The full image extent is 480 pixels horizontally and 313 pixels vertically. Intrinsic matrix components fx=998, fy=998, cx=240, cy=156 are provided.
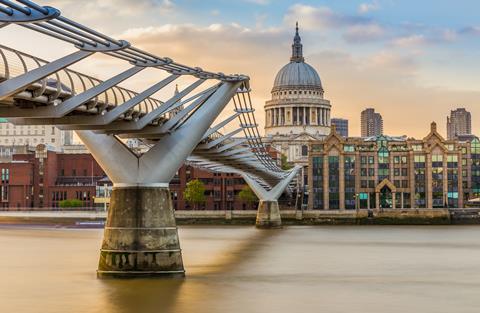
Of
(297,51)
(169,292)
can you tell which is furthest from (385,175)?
(169,292)

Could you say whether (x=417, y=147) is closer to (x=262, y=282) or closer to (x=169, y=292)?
(x=262, y=282)

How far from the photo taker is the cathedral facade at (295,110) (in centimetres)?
15888

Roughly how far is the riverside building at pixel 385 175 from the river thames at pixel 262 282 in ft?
183

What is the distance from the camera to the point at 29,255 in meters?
46.4

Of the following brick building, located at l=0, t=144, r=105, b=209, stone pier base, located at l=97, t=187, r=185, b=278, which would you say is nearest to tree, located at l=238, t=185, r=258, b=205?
brick building, located at l=0, t=144, r=105, b=209

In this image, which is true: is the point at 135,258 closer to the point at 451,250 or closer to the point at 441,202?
the point at 451,250

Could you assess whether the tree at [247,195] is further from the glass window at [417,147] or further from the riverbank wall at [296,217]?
the glass window at [417,147]

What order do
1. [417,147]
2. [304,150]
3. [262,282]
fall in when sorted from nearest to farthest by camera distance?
[262,282], [417,147], [304,150]

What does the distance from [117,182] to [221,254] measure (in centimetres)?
1603

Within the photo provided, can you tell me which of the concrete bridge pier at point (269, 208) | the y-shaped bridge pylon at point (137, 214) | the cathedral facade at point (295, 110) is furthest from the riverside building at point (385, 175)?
the y-shaped bridge pylon at point (137, 214)

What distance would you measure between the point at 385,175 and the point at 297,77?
6156cm

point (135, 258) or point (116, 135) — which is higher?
point (116, 135)

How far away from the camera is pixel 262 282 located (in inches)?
1251

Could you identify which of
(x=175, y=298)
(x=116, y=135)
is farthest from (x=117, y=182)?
(x=175, y=298)
